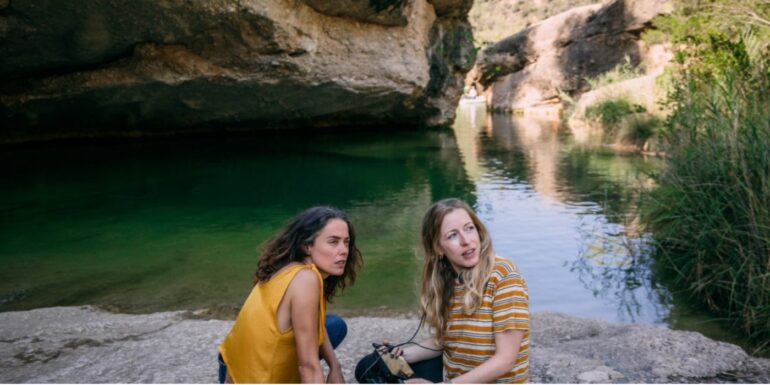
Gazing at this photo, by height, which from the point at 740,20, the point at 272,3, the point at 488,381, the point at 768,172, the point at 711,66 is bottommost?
the point at 488,381

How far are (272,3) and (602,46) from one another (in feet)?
65.5

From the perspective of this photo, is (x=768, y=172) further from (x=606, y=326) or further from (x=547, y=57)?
(x=547, y=57)

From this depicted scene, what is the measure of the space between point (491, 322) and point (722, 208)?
317 centimetres

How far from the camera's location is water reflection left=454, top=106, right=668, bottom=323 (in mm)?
5301

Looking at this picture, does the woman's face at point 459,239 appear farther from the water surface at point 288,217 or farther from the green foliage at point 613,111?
the green foliage at point 613,111

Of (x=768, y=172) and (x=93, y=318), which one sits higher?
(x=768, y=172)

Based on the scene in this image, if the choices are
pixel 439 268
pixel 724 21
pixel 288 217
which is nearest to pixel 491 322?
pixel 439 268

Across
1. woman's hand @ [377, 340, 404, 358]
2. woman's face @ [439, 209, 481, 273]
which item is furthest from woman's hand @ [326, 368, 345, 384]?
woman's face @ [439, 209, 481, 273]

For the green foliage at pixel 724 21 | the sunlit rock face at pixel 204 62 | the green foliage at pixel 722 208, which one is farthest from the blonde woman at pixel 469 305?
the green foliage at pixel 724 21

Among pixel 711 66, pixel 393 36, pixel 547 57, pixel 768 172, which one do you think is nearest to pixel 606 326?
pixel 768 172

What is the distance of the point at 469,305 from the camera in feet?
7.80

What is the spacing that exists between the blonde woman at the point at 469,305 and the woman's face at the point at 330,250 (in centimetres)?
33

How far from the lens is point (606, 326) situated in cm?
436

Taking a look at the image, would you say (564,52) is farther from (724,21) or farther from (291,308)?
(291,308)
